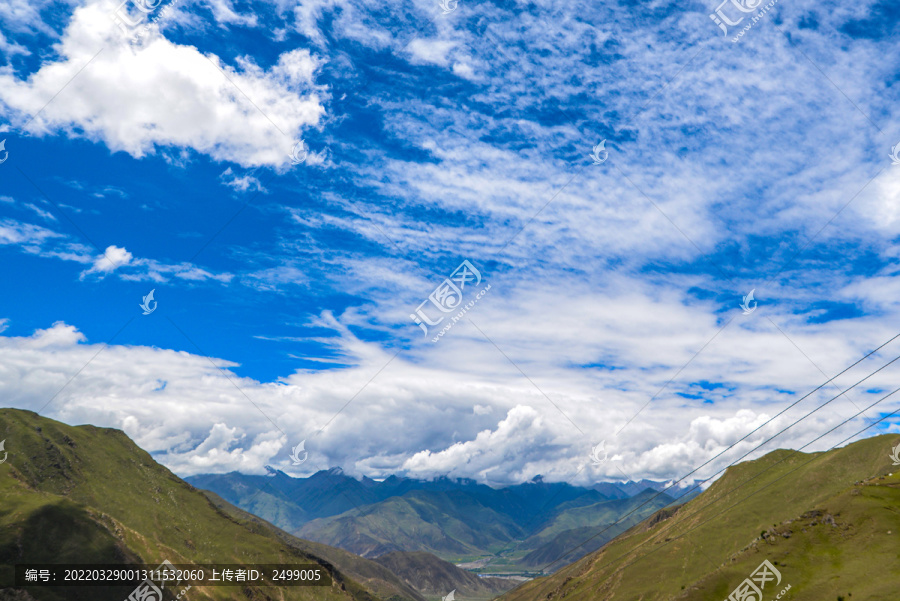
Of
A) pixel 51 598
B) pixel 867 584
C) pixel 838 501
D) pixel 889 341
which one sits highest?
pixel 51 598

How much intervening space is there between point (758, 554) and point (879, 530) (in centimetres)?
3367

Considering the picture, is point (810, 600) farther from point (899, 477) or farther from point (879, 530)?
point (899, 477)

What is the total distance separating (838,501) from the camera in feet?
518

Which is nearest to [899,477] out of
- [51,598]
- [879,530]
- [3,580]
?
[879,530]

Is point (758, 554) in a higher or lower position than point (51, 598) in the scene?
lower

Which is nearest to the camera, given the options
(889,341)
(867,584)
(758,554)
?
(889,341)

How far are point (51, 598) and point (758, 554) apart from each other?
260m

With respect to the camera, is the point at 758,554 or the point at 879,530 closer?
the point at 879,530

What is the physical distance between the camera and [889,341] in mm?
55188

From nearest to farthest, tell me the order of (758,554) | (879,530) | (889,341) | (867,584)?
(889,341) → (867,584) → (879,530) → (758,554)

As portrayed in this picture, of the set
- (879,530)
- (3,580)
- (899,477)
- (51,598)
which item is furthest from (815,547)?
(3,580)

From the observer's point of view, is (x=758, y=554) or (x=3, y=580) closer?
(x=758, y=554)

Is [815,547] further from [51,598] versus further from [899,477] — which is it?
[51,598]

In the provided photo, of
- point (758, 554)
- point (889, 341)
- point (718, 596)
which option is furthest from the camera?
point (758, 554)
